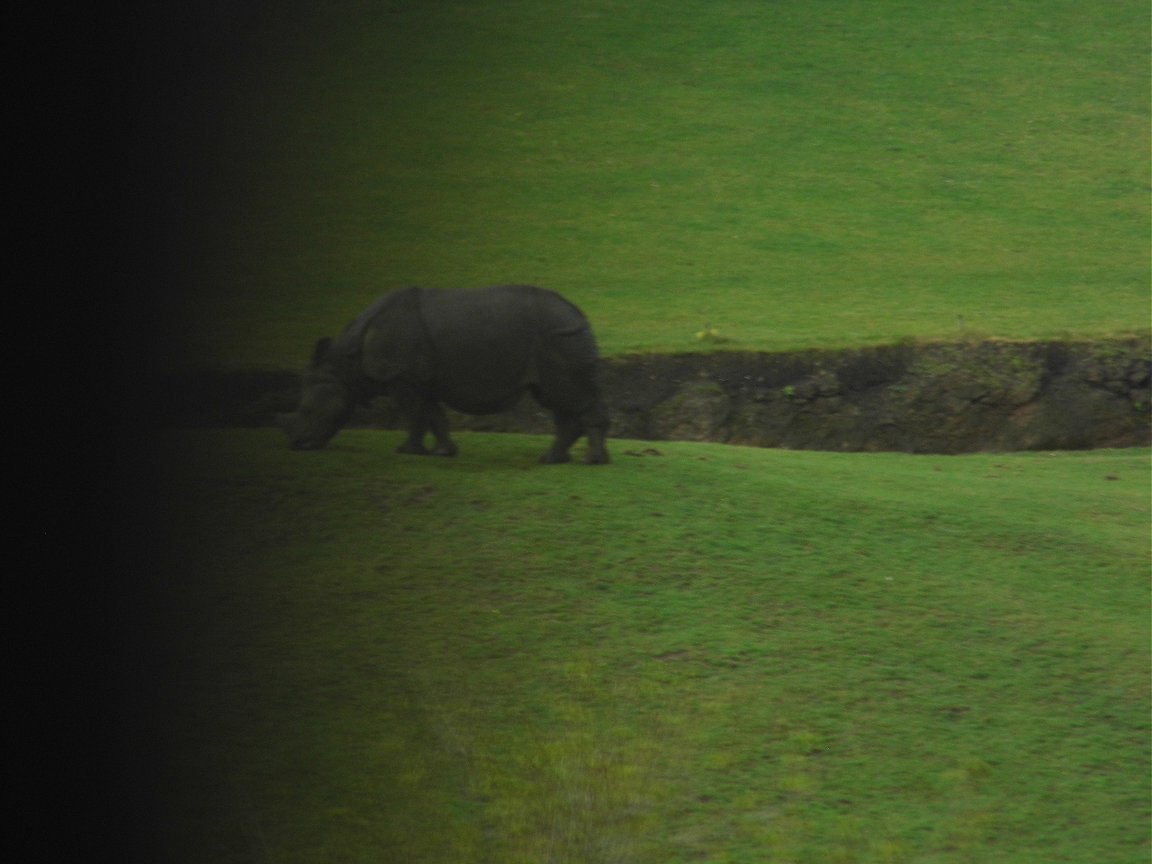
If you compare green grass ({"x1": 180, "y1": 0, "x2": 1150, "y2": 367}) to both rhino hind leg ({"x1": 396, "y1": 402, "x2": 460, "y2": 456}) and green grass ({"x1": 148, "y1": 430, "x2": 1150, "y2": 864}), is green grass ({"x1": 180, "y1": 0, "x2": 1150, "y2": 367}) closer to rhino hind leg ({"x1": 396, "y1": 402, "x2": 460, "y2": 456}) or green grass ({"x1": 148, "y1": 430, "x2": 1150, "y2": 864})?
rhino hind leg ({"x1": 396, "y1": 402, "x2": 460, "y2": 456})

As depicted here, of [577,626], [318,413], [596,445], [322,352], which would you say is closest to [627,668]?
[577,626]

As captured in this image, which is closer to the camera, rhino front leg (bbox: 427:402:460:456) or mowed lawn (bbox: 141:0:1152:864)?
mowed lawn (bbox: 141:0:1152:864)

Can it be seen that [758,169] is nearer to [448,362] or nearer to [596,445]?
[596,445]

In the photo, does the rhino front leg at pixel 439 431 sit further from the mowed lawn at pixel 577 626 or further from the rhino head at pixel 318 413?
the rhino head at pixel 318 413

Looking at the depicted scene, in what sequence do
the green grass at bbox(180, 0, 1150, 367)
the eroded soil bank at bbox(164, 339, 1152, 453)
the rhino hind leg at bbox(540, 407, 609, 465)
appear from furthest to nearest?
the green grass at bbox(180, 0, 1150, 367) < the eroded soil bank at bbox(164, 339, 1152, 453) < the rhino hind leg at bbox(540, 407, 609, 465)

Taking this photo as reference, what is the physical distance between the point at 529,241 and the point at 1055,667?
41.6 feet

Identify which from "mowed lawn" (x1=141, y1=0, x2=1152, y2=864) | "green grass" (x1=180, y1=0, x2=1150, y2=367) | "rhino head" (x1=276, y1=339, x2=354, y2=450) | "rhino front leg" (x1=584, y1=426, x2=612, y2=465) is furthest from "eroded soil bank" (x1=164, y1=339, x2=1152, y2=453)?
A: "rhino head" (x1=276, y1=339, x2=354, y2=450)

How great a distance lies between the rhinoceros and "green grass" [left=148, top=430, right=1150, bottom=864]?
A: 0.32 meters

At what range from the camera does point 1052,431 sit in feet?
45.7

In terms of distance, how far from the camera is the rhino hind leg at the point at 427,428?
25.9 feet

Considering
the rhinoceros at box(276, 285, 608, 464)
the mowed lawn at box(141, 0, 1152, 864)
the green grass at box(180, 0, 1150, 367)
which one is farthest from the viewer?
the green grass at box(180, 0, 1150, 367)

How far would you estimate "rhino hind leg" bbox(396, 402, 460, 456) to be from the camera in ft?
25.9

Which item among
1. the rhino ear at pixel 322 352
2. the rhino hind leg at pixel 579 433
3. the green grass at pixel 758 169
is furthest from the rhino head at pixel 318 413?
the rhino hind leg at pixel 579 433

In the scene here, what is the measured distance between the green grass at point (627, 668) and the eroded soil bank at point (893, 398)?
16.7 ft
